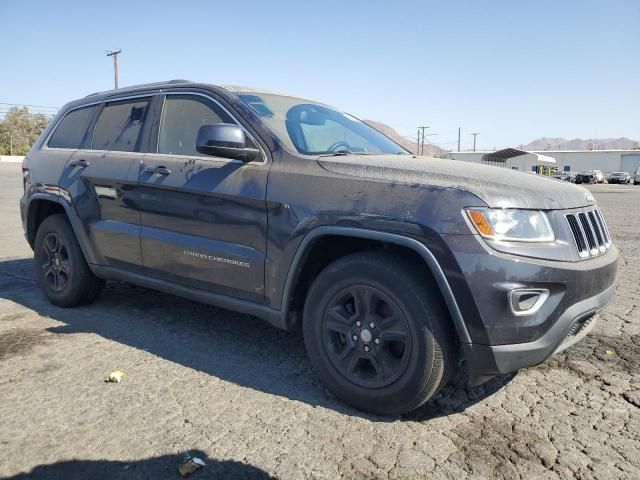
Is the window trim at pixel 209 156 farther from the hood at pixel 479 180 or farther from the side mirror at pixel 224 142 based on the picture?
the hood at pixel 479 180

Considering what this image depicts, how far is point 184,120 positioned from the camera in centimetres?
396

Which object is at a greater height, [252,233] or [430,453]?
[252,233]

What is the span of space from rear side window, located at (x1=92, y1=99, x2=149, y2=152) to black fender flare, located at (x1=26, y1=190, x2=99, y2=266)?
1.72ft

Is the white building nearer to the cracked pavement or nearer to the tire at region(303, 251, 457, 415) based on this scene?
the cracked pavement

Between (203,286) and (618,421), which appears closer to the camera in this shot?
(618,421)

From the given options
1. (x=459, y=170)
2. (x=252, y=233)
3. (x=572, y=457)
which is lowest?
(x=572, y=457)

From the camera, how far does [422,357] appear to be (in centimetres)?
266

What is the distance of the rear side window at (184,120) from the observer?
379cm

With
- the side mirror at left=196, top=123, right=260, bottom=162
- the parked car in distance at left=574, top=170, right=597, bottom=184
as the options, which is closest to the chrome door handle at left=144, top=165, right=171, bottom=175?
the side mirror at left=196, top=123, right=260, bottom=162

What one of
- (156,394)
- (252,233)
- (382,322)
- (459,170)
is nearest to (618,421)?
(382,322)

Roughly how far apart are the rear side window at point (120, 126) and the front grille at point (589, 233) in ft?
10.6

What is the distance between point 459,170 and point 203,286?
188cm

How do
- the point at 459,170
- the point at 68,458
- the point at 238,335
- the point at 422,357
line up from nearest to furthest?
the point at 68,458 → the point at 422,357 → the point at 459,170 → the point at 238,335

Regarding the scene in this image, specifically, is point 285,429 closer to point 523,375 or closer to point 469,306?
point 469,306
